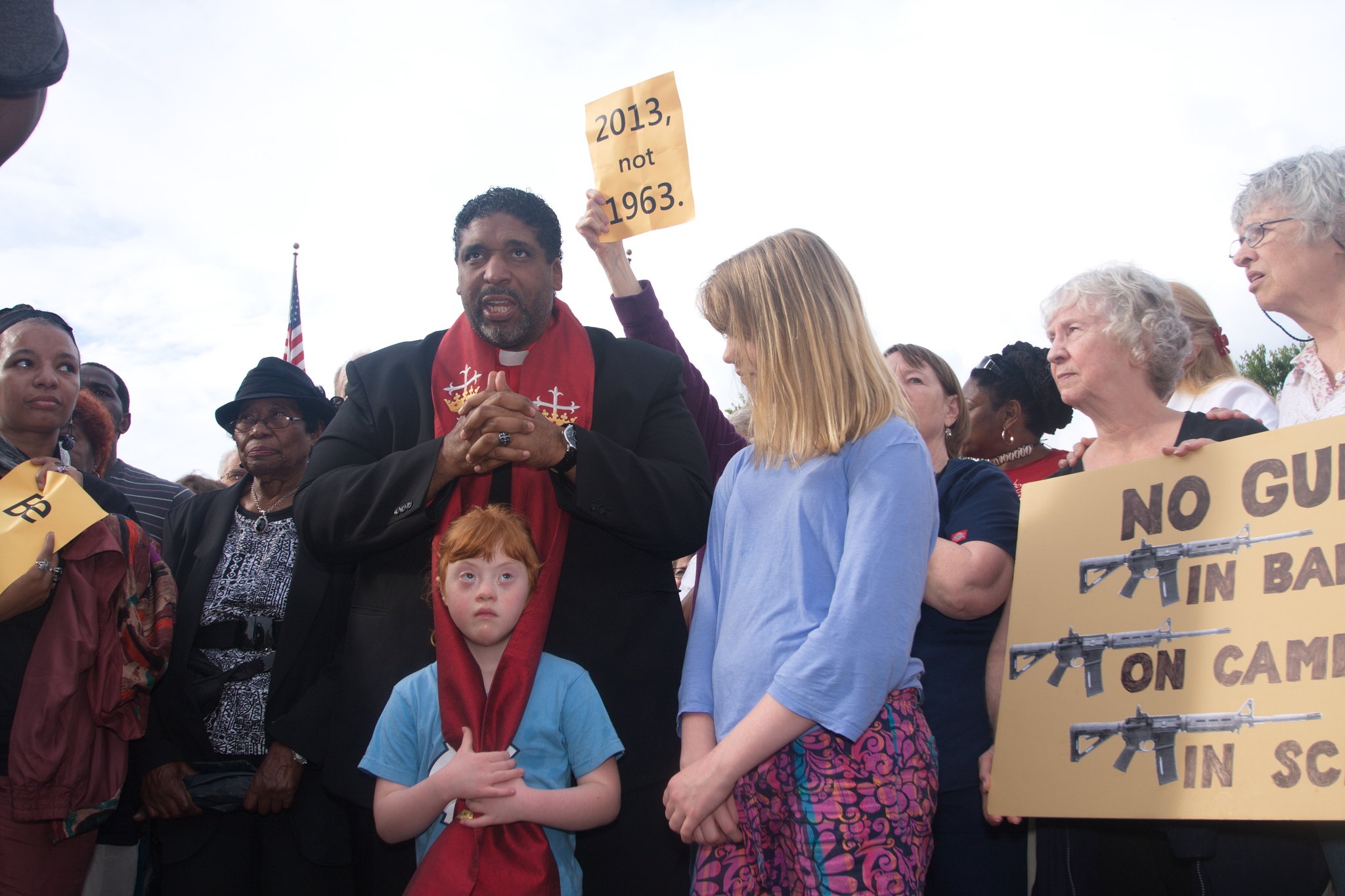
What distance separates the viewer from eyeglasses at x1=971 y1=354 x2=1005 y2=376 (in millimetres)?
Result: 4434

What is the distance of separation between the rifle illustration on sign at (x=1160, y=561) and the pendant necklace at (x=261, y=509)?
2890 millimetres

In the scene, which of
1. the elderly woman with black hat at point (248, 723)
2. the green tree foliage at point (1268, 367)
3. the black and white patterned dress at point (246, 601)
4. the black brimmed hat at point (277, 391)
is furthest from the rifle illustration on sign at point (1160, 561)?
the green tree foliage at point (1268, 367)

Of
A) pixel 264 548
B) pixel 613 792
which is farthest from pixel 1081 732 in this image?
pixel 264 548

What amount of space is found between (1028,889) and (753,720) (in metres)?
1.20

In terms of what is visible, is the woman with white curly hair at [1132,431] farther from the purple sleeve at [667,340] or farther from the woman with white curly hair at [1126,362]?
the purple sleeve at [667,340]

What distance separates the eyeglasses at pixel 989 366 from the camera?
175 inches

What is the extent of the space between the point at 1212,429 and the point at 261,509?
11.5ft

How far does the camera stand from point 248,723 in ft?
11.4

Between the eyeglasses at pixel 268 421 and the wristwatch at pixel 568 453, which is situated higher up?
the eyeglasses at pixel 268 421

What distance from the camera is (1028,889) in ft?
8.59

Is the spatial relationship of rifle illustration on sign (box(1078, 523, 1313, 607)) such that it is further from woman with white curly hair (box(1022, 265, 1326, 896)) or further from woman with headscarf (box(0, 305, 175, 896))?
woman with headscarf (box(0, 305, 175, 896))

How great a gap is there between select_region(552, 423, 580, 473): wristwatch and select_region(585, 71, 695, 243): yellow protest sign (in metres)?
1.27

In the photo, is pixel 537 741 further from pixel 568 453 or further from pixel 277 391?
pixel 277 391

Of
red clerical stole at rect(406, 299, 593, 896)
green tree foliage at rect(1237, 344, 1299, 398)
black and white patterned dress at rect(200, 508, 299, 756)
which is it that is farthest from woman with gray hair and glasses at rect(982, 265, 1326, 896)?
green tree foliage at rect(1237, 344, 1299, 398)
